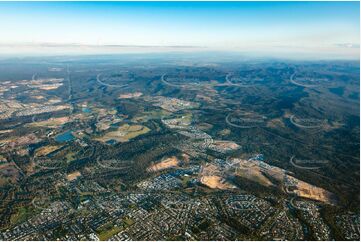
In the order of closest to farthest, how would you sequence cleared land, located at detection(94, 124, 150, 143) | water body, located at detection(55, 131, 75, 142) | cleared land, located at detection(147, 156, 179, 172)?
cleared land, located at detection(147, 156, 179, 172)
water body, located at detection(55, 131, 75, 142)
cleared land, located at detection(94, 124, 150, 143)

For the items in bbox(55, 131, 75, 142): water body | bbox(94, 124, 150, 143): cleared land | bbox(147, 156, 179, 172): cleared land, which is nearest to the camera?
bbox(147, 156, 179, 172): cleared land

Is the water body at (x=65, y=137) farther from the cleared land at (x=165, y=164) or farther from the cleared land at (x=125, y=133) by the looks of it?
the cleared land at (x=165, y=164)

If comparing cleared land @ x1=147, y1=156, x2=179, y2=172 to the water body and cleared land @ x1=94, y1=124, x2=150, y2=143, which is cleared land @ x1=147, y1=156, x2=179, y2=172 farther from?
the water body

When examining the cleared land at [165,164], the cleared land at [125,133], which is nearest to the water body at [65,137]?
the cleared land at [125,133]

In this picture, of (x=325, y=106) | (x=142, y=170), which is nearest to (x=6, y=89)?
(x=142, y=170)

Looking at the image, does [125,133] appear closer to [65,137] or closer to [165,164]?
[65,137]

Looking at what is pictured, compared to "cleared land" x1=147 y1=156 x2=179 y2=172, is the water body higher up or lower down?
lower down

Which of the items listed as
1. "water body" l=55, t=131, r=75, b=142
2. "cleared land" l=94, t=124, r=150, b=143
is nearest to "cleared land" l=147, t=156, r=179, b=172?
"cleared land" l=94, t=124, r=150, b=143

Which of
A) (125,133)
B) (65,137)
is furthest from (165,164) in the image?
(65,137)
